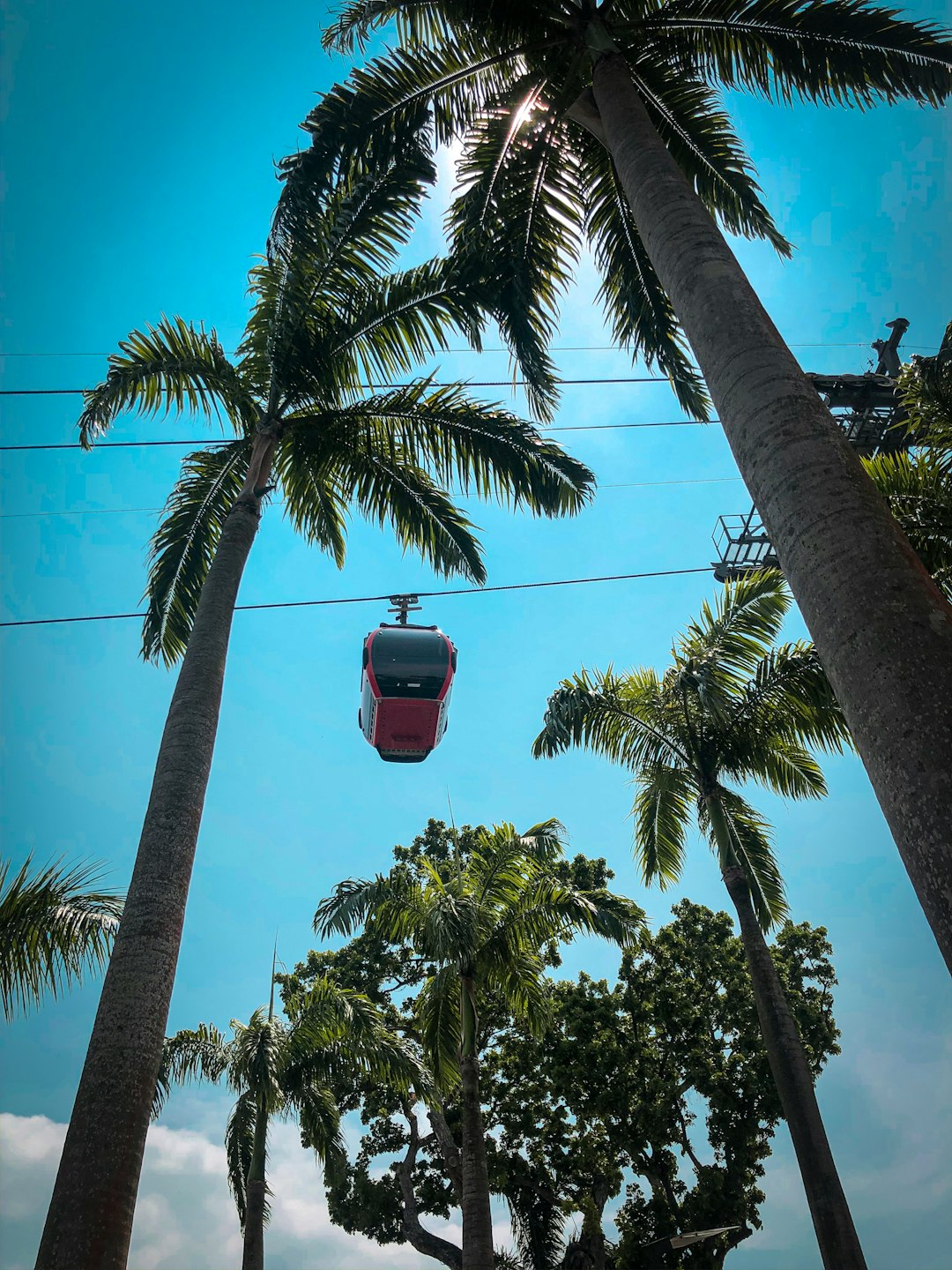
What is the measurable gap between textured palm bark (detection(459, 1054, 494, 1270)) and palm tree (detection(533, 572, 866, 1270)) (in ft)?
14.4

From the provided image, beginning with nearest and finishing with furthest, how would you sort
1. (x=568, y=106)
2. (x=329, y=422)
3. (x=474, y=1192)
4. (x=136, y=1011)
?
(x=136, y=1011) → (x=568, y=106) → (x=329, y=422) → (x=474, y=1192)

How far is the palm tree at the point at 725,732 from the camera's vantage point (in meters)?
12.5

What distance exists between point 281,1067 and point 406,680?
751cm

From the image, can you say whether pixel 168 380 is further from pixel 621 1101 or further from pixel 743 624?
pixel 621 1101

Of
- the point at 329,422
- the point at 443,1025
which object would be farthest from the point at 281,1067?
the point at 329,422

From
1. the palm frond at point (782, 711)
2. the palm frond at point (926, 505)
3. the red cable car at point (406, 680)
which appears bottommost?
the palm frond at point (926, 505)

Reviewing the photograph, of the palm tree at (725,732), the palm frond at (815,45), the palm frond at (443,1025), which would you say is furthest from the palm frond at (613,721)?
the palm frond at (815,45)

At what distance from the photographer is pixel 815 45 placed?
7.60 m

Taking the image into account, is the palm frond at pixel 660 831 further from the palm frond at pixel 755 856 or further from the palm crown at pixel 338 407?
the palm crown at pixel 338 407

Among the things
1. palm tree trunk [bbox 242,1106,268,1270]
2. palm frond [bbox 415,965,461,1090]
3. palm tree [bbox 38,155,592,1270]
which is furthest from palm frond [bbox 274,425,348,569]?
palm tree trunk [bbox 242,1106,268,1270]

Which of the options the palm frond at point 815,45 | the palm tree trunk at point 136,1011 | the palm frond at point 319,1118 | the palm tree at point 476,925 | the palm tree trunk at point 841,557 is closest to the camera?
the palm tree trunk at point 841,557

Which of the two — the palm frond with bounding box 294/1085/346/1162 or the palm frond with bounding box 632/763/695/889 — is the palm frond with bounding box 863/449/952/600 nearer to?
the palm frond with bounding box 632/763/695/889

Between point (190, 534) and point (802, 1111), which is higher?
point (190, 534)

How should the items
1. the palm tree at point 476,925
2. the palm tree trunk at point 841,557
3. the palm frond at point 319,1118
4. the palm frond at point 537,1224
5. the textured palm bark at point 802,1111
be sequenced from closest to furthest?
the palm tree trunk at point 841,557 → the textured palm bark at point 802,1111 → the palm tree at point 476,925 → the palm frond at point 319,1118 → the palm frond at point 537,1224
